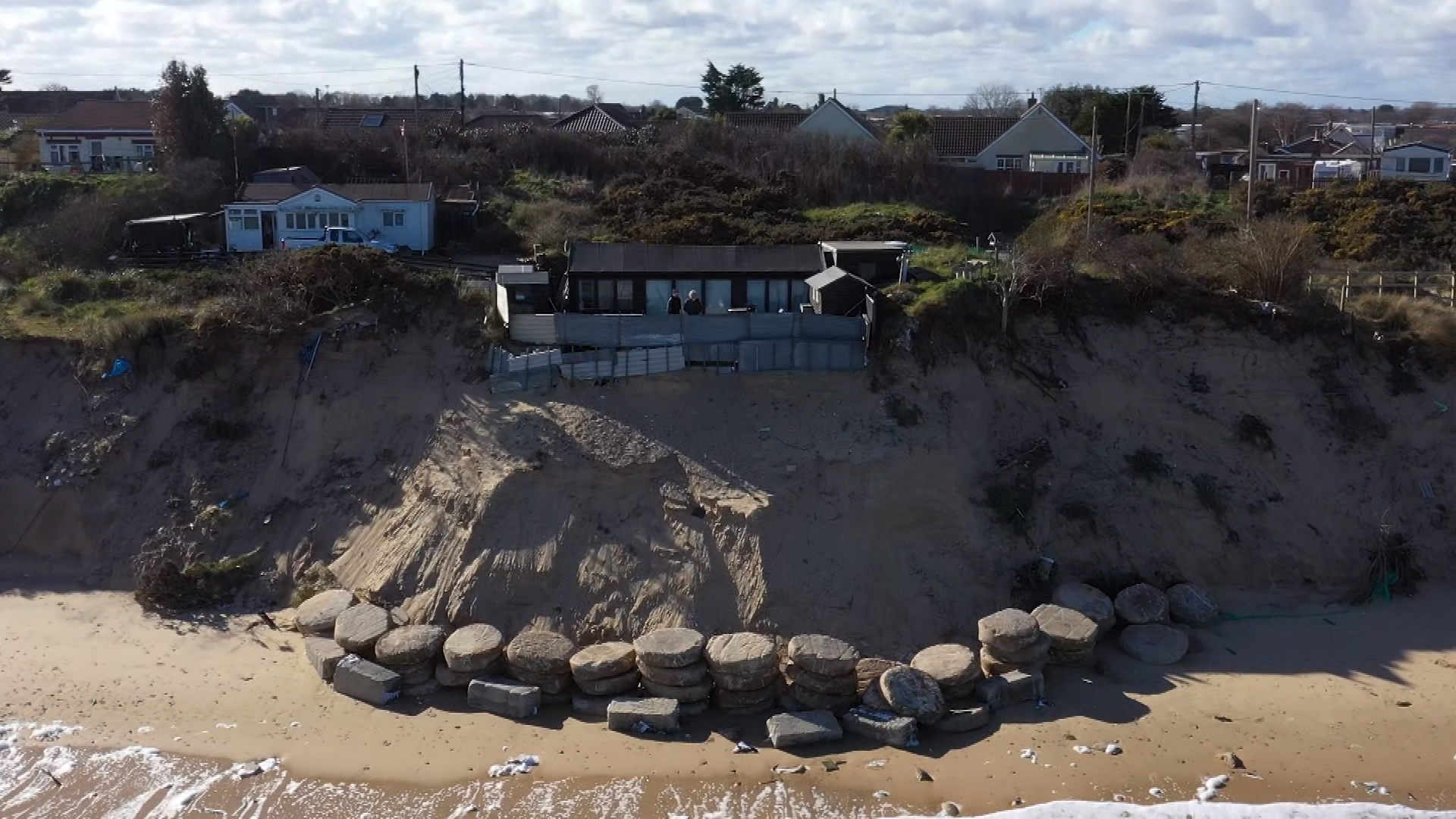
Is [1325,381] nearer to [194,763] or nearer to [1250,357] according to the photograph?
[1250,357]

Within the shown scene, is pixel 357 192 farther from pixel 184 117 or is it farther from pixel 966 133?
pixel 966 133

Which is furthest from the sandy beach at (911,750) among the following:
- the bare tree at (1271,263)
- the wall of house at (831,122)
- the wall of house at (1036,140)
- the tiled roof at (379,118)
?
the tiled roof at (379,118)

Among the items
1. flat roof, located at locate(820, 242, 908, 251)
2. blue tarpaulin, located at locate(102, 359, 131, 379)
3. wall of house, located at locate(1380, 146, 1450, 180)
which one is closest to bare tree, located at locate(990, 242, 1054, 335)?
flat roof, located at locate(820, 242, 908, 251)

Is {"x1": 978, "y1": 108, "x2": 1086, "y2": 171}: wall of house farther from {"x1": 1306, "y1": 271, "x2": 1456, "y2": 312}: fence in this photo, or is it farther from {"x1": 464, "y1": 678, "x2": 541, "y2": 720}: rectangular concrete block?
{"x1": 464, "y1": 678, "x2": 541, "y2": 720}: rectangular concrete block

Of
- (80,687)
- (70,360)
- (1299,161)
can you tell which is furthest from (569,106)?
(80,687)

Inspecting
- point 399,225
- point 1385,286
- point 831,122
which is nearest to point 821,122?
point 831,122
